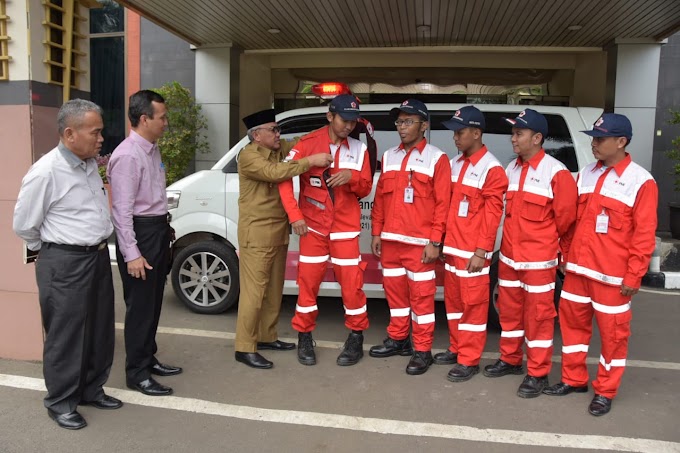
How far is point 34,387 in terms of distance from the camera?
389 cm

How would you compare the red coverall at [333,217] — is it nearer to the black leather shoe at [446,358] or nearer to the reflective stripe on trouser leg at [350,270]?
the reflective stripe on trouser leg at [350,270]

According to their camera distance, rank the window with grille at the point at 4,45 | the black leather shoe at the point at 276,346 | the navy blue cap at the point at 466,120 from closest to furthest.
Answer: the window with grille at the point at 4,45
the navy blue cap at the point at 466,120
the black leather shoe at the point at 276,346

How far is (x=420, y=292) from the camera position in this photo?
429 cm

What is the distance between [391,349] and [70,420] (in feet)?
7.65

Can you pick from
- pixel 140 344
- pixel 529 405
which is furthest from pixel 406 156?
pixel 140 344

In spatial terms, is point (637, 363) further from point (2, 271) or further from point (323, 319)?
point (2, 271)

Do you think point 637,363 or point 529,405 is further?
point 637,363

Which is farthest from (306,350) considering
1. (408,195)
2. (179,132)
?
(179,132)

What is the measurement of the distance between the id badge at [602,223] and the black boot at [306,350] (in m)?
2.21

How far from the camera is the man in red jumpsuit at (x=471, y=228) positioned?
4.00 meters

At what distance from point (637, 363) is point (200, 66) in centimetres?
880

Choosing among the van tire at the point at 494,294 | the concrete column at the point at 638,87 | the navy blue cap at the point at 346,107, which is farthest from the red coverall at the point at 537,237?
the concrete column at the point at 638,87

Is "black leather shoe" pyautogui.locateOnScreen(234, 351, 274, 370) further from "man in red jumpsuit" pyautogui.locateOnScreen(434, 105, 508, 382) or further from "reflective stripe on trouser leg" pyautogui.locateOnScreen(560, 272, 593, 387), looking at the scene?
"reflective stripe on trouser leg" pyautogui.locateOnScreen(560, 272, 593, 387)

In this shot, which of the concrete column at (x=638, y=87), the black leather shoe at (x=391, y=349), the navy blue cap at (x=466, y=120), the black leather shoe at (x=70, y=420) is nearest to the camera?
the black leather shoe at (x=70, y=420)
